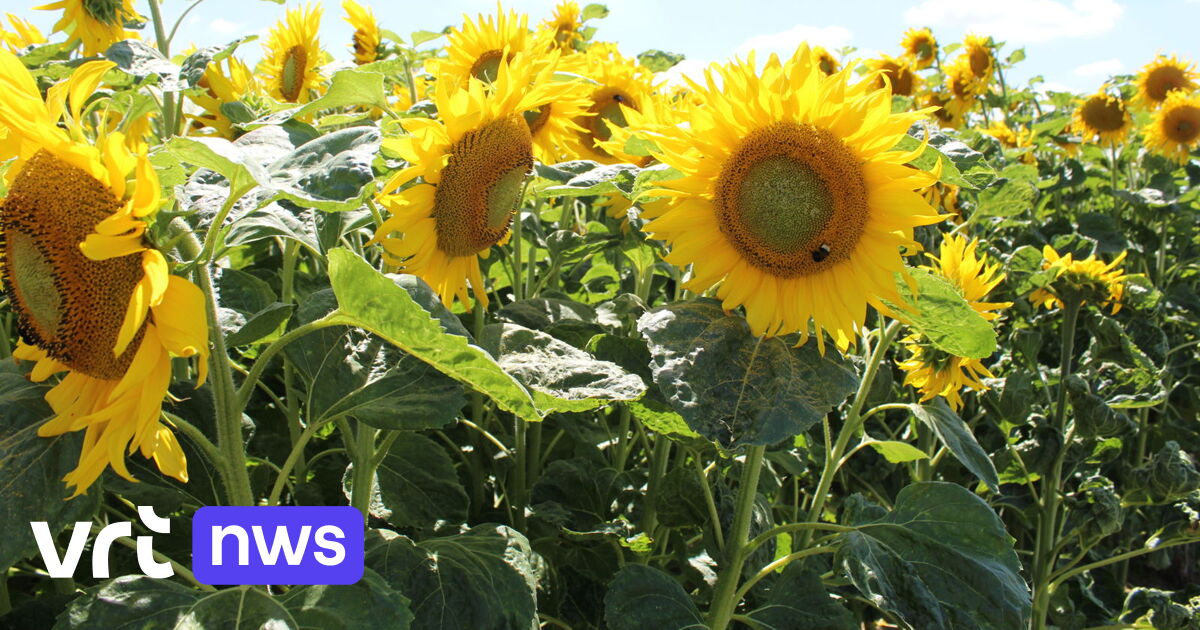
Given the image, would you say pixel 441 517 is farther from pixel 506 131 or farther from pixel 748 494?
pixel 506 131

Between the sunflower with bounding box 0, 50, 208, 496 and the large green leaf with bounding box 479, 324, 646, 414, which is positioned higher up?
the sunflower with bounding box 0, 50, 208, 496

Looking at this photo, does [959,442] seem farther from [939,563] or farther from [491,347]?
[491,347]

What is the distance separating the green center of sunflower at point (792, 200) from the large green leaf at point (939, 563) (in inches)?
17.9

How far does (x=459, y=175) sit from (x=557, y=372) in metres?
0.35

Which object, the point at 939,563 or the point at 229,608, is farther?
the point at 939,563

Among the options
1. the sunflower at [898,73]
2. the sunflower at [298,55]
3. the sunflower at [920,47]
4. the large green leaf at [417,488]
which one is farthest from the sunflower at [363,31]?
the sunflower at [920,47]

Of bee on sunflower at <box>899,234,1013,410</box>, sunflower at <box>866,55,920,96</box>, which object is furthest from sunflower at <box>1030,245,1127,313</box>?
sunflower at <box>866,55,920,96</box>

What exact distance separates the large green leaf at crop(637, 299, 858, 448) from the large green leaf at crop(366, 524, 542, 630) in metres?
0.37

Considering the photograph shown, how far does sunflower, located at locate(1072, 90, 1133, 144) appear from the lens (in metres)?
5.56

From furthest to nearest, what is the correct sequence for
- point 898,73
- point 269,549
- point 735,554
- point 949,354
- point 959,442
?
point 898,73 → point 949,354 → point 959,442 → point 735,554 → point 269,549

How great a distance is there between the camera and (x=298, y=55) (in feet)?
9.32

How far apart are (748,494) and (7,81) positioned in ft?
3.96

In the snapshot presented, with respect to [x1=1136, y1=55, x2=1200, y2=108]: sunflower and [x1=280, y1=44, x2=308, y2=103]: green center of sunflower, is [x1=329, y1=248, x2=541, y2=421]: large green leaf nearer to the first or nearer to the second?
[x1=280, y1=44, x2=308, y2=103]: green center of sunflower

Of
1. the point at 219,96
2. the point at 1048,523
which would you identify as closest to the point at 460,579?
the point at 219,96
